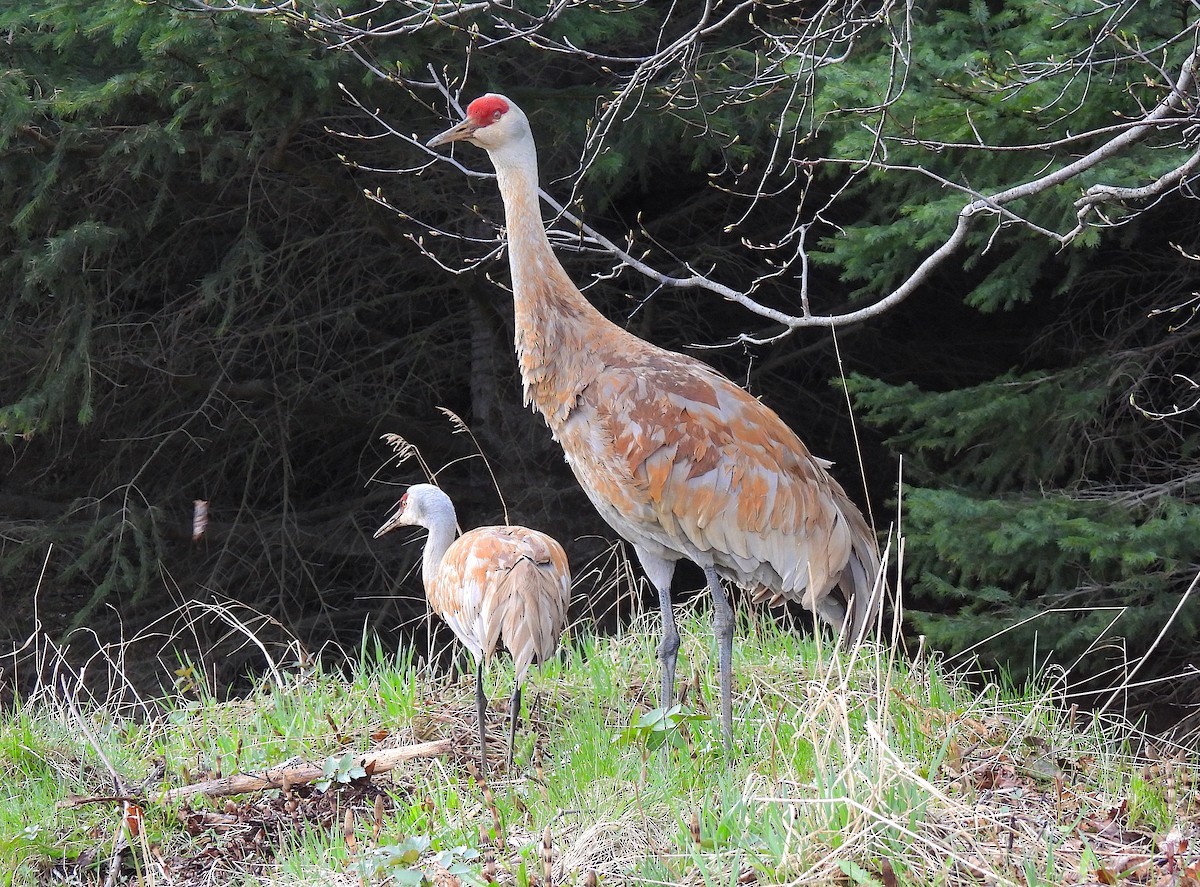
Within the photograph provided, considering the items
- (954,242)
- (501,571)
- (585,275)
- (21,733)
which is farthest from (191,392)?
(954,242)

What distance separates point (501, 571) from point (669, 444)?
0.72 m

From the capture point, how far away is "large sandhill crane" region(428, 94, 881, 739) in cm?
445

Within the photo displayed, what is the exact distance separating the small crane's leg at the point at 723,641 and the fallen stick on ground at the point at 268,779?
1.06 metres

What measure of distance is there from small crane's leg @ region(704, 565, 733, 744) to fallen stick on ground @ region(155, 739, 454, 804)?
106 centimetres

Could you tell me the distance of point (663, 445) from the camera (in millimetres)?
4430

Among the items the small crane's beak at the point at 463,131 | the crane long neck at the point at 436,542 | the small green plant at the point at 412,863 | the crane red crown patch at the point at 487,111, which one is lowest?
the small green plant at the point at 412,863

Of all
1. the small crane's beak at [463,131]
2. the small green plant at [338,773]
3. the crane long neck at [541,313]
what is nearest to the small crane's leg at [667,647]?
the crane long neck at [541,313]

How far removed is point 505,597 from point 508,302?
153 inches

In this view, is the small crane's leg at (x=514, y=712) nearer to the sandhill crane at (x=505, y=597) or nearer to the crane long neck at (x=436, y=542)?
the sandhill crane at (x=505, y=597)

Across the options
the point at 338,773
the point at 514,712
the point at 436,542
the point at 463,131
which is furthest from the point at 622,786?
the point at 463,131

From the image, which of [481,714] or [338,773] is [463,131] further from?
[338,773]

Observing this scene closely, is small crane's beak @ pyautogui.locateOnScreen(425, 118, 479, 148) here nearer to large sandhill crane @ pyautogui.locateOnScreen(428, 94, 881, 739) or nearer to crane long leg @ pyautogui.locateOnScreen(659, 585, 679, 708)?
large sandhill crane @ pyautogui.locateOnScreen(428, 94, 881, 739)

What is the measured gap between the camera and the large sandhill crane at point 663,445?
4.45 meters

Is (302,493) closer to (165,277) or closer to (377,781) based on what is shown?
(165,277)
